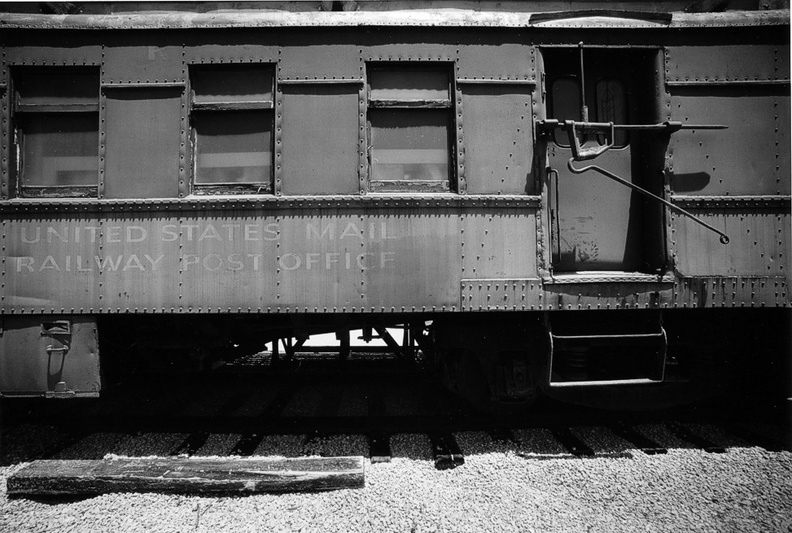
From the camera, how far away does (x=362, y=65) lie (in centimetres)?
332

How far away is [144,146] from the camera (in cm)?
331

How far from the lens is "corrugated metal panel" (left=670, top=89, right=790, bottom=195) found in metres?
3.37

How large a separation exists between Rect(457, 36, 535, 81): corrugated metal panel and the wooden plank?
11.3 ft

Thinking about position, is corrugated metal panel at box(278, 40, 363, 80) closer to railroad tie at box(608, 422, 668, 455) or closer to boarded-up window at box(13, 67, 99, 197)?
boarded-up window at box(13, 67, 99, 197)

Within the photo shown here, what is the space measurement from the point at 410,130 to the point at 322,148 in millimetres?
796

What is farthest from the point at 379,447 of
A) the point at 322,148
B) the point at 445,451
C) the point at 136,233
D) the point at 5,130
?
the point at 5,130

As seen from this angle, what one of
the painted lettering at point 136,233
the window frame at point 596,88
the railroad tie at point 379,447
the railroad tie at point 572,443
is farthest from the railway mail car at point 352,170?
the railroad tie at point 379,447

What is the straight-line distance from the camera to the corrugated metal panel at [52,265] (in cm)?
324

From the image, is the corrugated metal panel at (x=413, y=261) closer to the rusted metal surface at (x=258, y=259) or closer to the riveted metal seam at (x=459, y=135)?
the rusted metal surface at (x=258, y=259)

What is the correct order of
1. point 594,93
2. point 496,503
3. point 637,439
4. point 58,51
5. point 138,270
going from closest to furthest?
1. point 496,503
2. point 138,270
3. point 58,51
4. point 637,439
5. point 594,93

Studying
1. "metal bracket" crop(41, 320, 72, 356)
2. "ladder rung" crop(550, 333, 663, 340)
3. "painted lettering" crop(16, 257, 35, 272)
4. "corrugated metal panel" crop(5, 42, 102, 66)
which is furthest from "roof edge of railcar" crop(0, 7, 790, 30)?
"ladder rung" crop(550, 333, 663, 340)

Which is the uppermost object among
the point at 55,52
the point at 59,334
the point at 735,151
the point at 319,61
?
the point at 55,52

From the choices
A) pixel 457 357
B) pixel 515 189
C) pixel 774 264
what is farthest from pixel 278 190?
pixel 774 264

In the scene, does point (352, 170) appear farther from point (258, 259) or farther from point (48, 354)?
point (48, 354)
